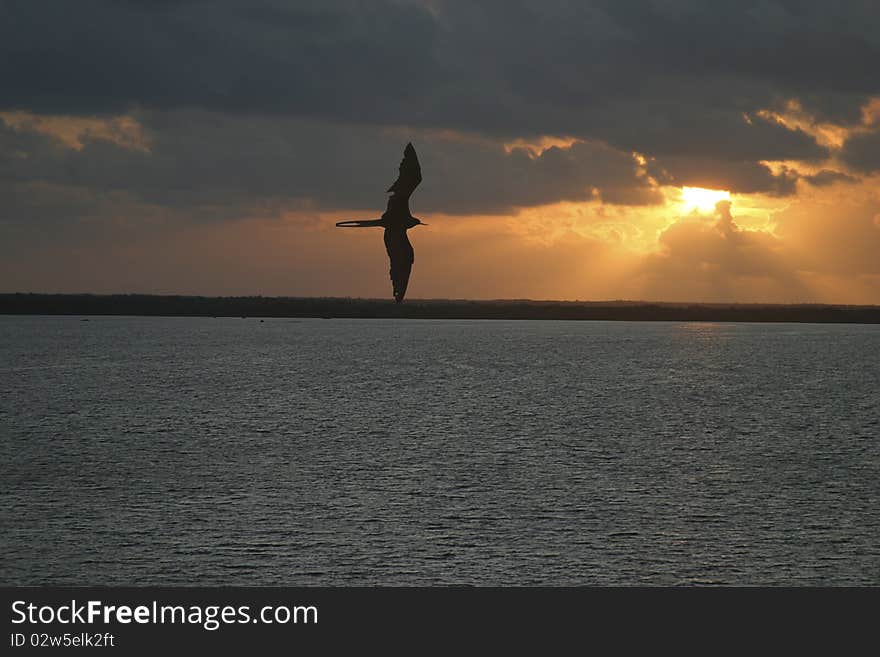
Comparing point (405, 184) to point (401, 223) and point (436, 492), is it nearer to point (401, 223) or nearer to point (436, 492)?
point (401, 223)

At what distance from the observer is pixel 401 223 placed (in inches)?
698

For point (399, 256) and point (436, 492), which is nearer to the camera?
point (399, 256)

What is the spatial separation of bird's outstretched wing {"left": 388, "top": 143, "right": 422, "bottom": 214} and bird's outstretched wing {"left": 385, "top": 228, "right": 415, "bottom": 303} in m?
0.69

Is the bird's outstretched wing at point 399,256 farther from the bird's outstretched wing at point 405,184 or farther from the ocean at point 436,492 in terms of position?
the ocean at point 436,492

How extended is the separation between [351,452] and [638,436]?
103 ft

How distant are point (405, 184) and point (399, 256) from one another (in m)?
1.68

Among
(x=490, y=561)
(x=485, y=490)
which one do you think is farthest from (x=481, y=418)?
(x=490, y=561)

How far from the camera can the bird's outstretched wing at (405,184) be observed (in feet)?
59.7

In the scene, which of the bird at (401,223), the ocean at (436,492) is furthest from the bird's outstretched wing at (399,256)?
the ocean at (436,492)

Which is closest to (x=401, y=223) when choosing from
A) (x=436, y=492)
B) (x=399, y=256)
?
(x=399, y=256)

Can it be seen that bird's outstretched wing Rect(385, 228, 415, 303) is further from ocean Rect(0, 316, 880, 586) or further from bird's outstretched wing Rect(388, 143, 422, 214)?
ocean Rect(0, 316, 880, 586)

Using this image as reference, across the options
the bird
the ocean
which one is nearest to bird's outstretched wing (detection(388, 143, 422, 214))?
the bird
